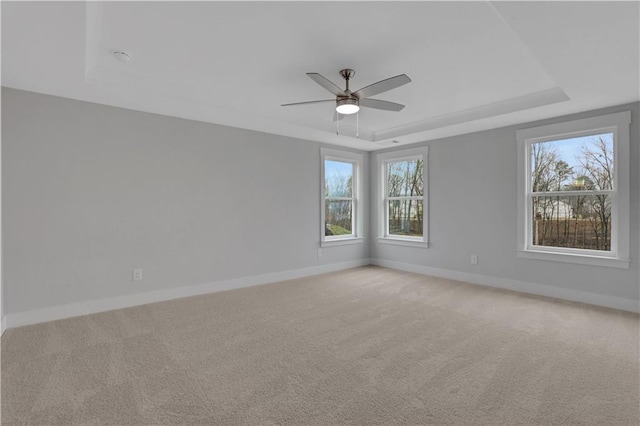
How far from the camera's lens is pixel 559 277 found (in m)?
4.08

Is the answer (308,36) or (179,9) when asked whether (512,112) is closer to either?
(308,36)

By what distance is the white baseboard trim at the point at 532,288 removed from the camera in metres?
3.64

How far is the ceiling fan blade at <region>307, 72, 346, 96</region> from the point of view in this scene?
2557mm

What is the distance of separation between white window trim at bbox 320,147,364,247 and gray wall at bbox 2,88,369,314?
0.48 m

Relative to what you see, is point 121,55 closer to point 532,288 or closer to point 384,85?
point 384,85


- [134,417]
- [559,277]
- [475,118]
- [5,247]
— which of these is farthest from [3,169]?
[559,277]

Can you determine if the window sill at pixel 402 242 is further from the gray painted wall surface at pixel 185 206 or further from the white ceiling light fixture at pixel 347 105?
the white ceiling light fixture at pixel 347 105

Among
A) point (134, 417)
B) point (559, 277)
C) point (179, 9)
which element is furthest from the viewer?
point (559, 277)

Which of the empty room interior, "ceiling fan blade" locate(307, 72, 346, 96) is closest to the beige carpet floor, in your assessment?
the empty room interior

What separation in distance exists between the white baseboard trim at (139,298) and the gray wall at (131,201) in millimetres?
74

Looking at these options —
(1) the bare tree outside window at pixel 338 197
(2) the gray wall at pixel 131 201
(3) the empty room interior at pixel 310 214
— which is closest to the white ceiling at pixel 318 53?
(3) the empty room interior at pixel 310 214

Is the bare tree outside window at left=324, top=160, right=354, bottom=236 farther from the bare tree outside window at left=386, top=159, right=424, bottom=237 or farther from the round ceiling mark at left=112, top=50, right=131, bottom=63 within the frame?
the round ceiling mark at left=112, top=50, right=131, bottom=63

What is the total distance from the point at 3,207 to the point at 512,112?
543 cm

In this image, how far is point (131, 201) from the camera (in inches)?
149
